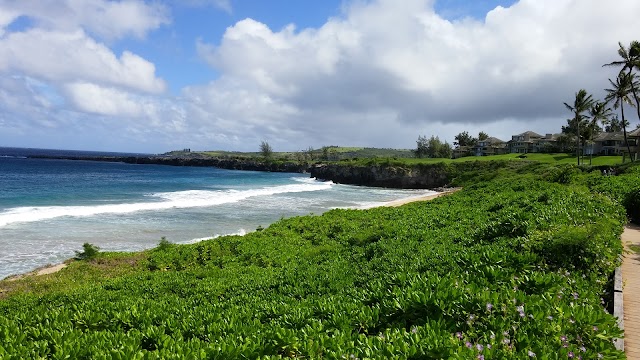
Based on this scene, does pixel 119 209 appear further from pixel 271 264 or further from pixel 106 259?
pixel 271 264

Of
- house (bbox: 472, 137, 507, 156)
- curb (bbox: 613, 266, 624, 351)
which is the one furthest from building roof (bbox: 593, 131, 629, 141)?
curb (bbox: 613, 266, 624, 351)

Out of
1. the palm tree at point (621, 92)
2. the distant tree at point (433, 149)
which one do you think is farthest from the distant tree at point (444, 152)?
the palm tree at point (621, 92)

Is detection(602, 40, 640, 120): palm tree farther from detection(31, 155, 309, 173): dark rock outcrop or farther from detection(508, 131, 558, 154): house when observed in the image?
detection(31, 155, 309, 173): dark rock outcrop

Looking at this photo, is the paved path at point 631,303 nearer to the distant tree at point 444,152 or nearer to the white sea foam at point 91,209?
the white sea foam at point 91,209

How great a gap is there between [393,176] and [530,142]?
168 feet

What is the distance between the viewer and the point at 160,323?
6176mm

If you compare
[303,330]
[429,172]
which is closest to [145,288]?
[303,330]

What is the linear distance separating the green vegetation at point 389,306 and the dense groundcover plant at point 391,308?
20 millimetres

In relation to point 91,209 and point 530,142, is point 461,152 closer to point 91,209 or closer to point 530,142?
point 530,142

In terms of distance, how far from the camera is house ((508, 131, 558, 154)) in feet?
350

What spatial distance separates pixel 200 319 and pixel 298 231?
14.3m

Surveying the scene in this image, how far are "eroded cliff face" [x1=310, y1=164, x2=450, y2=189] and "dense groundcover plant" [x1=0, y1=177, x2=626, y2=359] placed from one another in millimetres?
66206

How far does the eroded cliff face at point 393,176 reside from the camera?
76812mm

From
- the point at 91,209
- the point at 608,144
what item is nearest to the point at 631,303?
the point at 91,209
